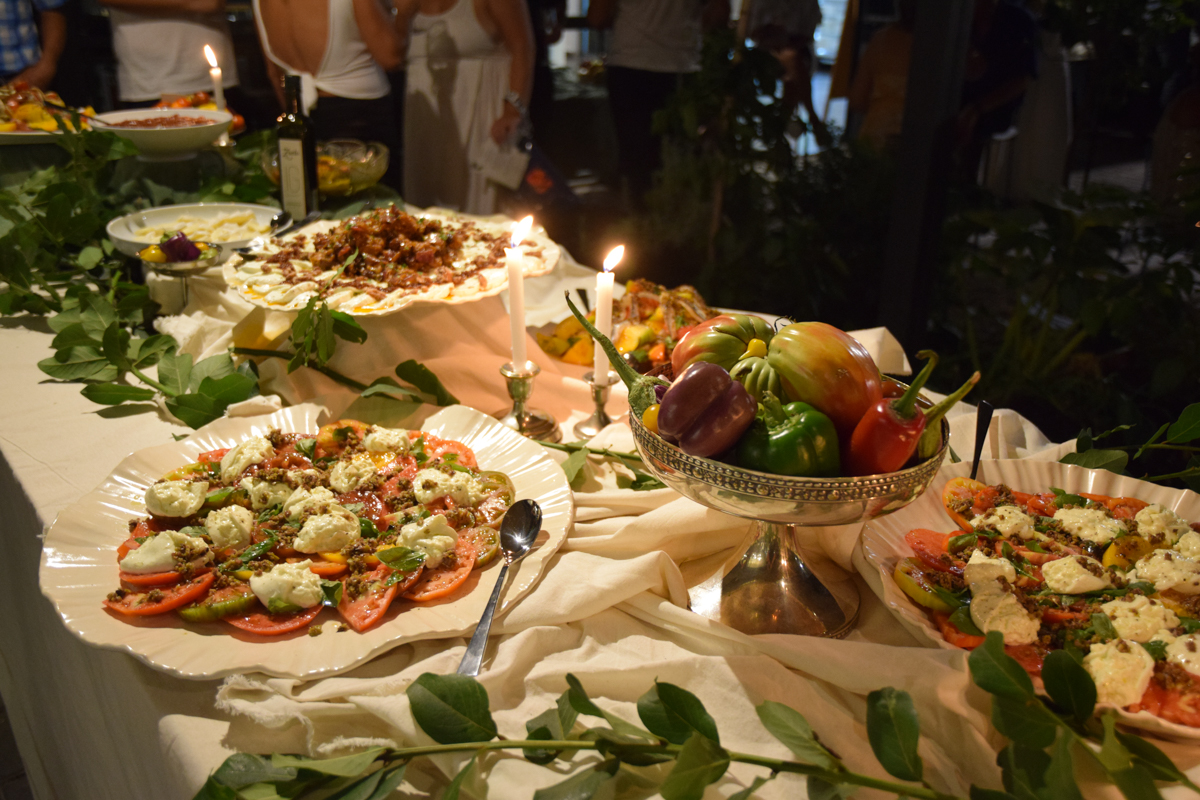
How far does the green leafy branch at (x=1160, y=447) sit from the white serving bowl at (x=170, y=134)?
2.26 m

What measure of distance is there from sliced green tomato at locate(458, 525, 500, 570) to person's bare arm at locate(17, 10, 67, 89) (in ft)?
11.4

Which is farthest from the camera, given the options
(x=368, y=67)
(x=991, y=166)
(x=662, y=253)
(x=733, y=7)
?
(x=662, y=253)

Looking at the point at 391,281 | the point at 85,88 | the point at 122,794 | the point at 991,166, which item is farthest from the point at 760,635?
the point at 85,88

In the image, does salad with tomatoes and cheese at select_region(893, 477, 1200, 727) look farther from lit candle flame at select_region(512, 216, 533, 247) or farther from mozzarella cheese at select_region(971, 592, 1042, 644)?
lit candle flame at select_region(512, 216, 533, 247)

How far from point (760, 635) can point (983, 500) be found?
37 cm

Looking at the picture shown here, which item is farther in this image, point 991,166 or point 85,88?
point 85,88

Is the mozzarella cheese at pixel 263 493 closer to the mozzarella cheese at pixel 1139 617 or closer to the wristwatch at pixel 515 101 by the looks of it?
the mozzarella cheese at pixel 1139 617

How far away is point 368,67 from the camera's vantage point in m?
3.33

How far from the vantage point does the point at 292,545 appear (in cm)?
99

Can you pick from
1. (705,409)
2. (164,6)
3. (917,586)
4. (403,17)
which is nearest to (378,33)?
(403,17)

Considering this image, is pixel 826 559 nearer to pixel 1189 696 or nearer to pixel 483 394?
pixel 1189 696

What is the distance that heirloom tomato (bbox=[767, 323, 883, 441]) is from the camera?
2.77 feet

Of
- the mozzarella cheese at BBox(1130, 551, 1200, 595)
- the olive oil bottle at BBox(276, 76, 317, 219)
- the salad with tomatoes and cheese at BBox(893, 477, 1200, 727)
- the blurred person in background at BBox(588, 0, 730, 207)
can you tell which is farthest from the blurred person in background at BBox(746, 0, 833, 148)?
the mozzarella cheese at BBox(1130, 551, 1200, 595)

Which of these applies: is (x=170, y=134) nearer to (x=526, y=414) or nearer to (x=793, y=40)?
(x=526, y=414)
